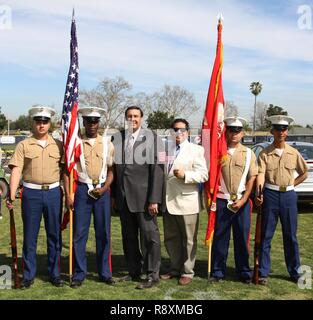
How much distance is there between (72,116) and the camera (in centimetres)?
531

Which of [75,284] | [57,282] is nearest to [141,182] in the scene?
[75,284]

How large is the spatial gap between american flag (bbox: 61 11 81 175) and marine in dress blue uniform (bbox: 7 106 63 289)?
0.18 metres

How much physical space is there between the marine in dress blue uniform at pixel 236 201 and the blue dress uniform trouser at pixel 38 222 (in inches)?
73.0

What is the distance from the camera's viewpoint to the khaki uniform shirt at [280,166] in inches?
205

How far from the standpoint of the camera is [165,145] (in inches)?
215

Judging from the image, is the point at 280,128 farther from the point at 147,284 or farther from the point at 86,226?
the point at 86,226

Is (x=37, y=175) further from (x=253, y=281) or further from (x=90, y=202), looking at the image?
(x=253, y=281)

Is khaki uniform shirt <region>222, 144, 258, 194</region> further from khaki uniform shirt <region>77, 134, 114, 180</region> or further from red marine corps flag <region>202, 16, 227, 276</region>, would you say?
khaki uniform shirt <region>77, 134, 114, 180</region>

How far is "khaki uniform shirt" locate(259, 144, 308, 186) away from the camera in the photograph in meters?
5.21

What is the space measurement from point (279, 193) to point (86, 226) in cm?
229

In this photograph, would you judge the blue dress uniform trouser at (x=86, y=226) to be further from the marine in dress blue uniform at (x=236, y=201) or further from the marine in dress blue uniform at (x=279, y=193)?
the marine in dress blue uniform at (x=279, y=193)
